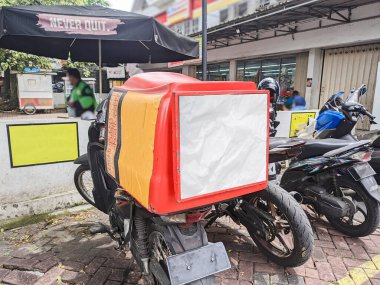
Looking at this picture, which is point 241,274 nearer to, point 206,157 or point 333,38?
point 206,157

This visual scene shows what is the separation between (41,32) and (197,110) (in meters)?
2.71

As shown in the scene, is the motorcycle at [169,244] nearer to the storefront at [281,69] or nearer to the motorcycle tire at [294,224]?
the motorcycle tire at [294,224]

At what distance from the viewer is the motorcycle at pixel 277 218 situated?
2363 millimetres

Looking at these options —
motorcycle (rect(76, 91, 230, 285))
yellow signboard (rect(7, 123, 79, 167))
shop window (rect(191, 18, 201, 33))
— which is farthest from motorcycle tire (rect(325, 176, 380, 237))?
shop window (rect(191, 18, 201, 33))

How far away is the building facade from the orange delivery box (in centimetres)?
491

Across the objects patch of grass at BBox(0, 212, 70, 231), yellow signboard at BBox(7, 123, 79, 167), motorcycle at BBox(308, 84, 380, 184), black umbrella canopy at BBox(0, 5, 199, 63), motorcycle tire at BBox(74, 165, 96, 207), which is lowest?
patch of grass at BBox(0, 212, 70, 231)

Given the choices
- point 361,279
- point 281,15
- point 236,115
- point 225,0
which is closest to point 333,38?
point 281,15

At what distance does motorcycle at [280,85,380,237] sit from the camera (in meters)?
2.87

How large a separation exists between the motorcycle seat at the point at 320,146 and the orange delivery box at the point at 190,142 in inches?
64.5

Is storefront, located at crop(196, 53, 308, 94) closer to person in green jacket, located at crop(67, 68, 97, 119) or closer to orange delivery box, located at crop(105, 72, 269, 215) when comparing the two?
person in green jacket, located at crop(67, 68, 97, 119)

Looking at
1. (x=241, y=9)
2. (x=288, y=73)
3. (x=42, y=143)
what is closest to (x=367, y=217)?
(x=42, y=143)

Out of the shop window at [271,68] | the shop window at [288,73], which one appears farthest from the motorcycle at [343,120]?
the shop window at [271,68]

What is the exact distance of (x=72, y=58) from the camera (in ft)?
18.6

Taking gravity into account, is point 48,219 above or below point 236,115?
below
